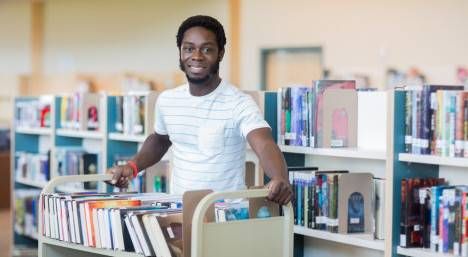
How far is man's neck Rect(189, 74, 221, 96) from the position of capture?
3.43 metres

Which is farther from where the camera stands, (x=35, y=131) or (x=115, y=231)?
(x=35, y=131)

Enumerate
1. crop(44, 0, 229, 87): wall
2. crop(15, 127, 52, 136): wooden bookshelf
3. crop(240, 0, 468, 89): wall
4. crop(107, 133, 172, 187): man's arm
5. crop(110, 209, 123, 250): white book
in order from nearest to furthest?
crop(110, 209, 123, 250): white book → crop(107, 133, 172, 187): man's arm → crop(15, 127, 52, 136): wooden bookshelf → crop(240, 0, 468, 89): wall → crop(44, 0, 229, 87): wall

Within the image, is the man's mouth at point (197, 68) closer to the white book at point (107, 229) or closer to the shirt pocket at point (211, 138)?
the shirt pocket at point (211, 138)

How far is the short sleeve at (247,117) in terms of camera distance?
332cm

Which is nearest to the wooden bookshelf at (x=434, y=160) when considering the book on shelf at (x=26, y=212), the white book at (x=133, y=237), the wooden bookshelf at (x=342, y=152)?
the wooden bookshelf at (x=342, y=152)

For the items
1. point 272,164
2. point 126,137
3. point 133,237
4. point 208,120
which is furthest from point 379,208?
point 126,137

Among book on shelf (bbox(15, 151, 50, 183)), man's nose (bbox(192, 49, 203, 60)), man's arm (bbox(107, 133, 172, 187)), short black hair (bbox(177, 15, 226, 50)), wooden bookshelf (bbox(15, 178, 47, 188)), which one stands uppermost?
short black hair (bbox(177, 15, 226, 50))

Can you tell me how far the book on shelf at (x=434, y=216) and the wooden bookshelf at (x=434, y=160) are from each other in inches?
3.8

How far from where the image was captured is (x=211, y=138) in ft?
11.2

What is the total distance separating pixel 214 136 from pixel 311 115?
72 centimetres

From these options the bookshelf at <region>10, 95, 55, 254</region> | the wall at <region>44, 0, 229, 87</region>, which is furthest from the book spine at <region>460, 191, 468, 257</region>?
the wall at <region>44, 0, 229, 87</region>

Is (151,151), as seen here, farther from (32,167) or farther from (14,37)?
(14,37)

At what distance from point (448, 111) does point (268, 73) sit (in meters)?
7.97

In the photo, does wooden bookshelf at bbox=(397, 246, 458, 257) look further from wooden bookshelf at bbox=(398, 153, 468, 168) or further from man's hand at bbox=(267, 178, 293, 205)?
man's hand at bbox=(267, 178, 293, 205)
